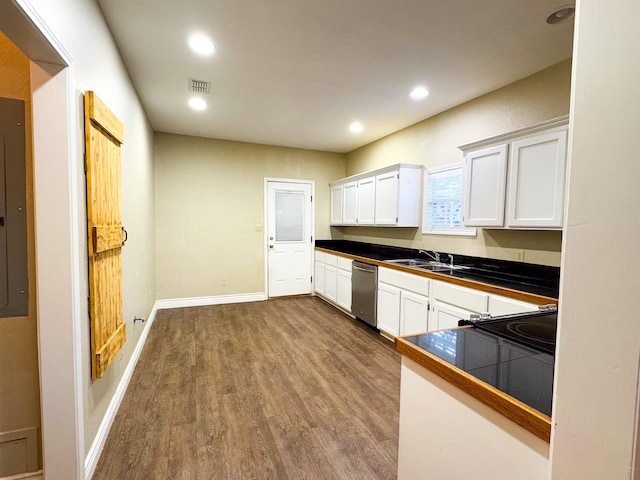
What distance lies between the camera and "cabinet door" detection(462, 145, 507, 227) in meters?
2.68

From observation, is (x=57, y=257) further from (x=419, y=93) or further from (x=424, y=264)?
(x=424, y=264)

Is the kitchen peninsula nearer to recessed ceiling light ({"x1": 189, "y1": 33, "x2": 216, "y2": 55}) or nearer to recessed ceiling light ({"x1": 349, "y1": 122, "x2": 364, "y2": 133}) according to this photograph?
recessed ceiling light ({"x1": 189, "y1": 33, "x2": 216, "y2": 55})

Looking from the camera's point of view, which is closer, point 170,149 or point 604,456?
point 604,456

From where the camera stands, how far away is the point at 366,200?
15.4ft

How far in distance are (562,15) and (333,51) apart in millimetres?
1486

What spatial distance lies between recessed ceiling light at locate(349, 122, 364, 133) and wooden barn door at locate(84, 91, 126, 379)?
2.80m

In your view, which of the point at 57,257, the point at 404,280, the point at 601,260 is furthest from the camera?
the point at 404,280

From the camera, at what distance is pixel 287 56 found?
251 cm

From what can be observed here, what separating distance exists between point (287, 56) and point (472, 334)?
7.88 feet

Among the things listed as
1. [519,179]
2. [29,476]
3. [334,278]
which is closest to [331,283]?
[334,278]

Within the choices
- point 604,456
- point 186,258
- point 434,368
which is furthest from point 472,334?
point 186,258

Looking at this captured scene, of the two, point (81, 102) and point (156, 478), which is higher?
point (81, 102)

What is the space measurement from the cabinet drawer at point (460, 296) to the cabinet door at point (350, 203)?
232cm

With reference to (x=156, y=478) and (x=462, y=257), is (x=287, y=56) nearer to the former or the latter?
(x=462, y=257)
